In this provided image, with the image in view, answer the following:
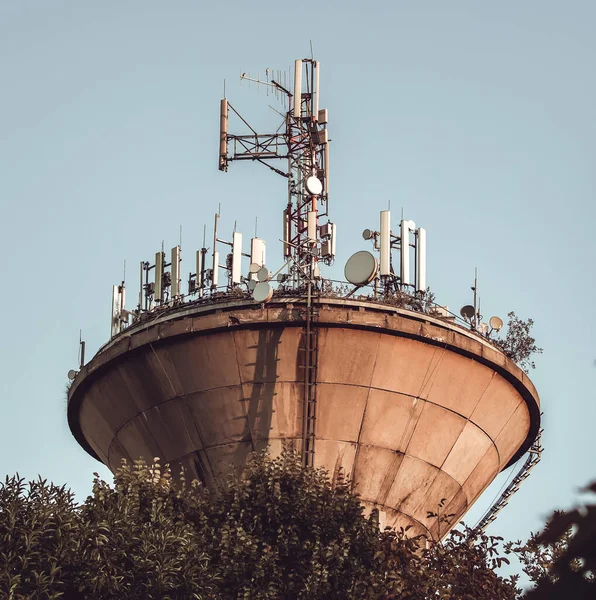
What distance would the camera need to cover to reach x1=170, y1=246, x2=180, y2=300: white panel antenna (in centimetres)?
2708

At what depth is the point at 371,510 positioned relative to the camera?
25.0 metres

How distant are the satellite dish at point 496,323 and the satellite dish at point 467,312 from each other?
1.54ft

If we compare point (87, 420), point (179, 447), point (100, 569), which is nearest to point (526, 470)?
point (179, 447)

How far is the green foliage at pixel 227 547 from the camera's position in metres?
18.0

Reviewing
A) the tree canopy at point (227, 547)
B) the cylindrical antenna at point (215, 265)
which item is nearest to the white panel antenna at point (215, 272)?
the cylindrical antenna at point (215, 265)

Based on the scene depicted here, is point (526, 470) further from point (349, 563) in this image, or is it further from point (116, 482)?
point (116, 482)

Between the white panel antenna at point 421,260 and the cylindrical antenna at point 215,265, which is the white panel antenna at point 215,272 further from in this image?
the white panel antenna at point 421,260

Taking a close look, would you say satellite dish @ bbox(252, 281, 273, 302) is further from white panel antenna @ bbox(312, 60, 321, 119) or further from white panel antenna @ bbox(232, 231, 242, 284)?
white panel antenna @ bbox(312, 60, 321, 119)

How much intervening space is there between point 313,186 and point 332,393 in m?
5.90

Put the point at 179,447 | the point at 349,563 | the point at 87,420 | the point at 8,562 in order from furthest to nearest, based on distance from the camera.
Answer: the point at 87,420
the point at 179,447
the point at 349,563
the point at 8,562

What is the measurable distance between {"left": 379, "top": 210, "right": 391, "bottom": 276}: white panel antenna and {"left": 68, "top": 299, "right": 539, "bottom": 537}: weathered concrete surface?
1.51 metres

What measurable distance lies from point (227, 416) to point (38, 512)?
7.24 meters

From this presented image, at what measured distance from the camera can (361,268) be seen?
25.7 metres

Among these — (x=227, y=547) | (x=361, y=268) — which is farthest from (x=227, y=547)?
(x=361, y=268)
